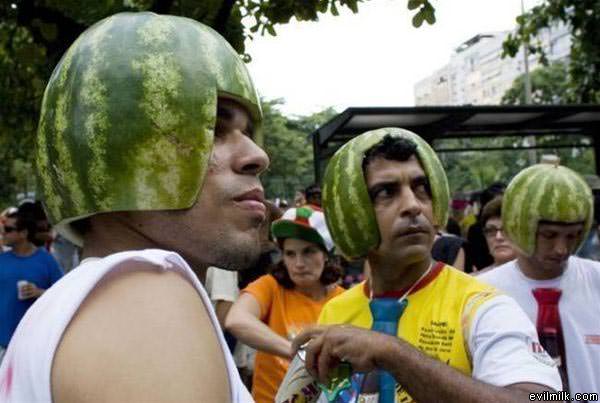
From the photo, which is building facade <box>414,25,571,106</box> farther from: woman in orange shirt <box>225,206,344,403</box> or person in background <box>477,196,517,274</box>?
woman in orange shirt <box>225,206,344,403</box>

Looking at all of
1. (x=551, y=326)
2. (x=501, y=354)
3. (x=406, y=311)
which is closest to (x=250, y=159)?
(x=501, y=354)

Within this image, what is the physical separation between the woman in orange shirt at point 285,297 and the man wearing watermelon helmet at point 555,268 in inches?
46.7

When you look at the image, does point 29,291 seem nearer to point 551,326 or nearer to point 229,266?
point 551,326

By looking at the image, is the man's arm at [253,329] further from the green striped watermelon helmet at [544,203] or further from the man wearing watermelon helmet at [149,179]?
the man wearing watermelon helmet at [149,179]

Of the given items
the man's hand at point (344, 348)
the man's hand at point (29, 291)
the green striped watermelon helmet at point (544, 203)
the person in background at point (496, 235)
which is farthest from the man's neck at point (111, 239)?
the man's hand at point (29, 291)

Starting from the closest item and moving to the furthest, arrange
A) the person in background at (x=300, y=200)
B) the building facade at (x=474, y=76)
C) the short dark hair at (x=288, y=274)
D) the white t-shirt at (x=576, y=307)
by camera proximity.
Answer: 1. the white t-shirt at (x=576, y=307)
2. the short dark hair at (x=288, y=274)
3. the person in background at (x=300, y=200)
4. the building facade at (x=474, y=76)

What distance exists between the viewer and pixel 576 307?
11.7 feet

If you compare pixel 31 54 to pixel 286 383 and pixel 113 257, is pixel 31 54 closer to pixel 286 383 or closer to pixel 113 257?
pixel 286 383

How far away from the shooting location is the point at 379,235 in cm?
296

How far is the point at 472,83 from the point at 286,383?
125 meters

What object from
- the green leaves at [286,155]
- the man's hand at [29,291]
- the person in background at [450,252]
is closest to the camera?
the person in background at [450,252]

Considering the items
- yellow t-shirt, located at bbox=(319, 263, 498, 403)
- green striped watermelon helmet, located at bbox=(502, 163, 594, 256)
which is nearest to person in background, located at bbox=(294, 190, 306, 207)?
green striped watermelon helmet, located at bbox=(502, 163, 594, 256)

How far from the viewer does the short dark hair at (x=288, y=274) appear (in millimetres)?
4750

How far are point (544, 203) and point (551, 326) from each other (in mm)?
725
